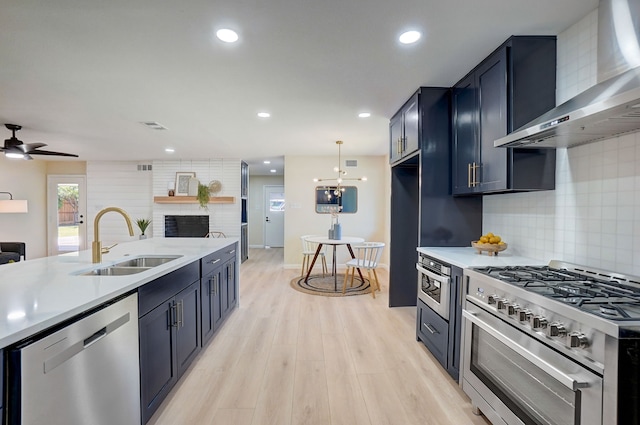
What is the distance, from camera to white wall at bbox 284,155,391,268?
6328mm

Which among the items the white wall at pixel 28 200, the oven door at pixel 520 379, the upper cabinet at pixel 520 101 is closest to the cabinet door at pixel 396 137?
the upper cabinet at pixel 520 101

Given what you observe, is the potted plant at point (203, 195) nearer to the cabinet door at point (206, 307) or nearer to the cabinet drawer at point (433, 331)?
the cabinet door at point (206, 307)

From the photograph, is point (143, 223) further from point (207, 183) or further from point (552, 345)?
point (552, 345)

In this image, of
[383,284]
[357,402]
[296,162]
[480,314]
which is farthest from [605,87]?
[296,162]

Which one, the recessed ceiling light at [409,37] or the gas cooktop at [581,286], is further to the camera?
the recessed ceiling light at [409,37]

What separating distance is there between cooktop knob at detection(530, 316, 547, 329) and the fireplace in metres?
6.69

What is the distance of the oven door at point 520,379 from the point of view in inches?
44.8

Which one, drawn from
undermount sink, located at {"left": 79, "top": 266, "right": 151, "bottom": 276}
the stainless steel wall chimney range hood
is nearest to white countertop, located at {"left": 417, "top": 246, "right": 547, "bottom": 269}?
the stainless steel wall chimney range hood

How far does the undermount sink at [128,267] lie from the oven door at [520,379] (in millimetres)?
2147

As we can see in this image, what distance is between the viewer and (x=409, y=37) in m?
1.99

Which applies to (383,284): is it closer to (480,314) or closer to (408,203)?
(408,203)

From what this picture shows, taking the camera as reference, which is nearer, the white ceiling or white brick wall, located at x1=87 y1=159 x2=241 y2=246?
the white ceiling

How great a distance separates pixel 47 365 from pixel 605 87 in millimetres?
2567

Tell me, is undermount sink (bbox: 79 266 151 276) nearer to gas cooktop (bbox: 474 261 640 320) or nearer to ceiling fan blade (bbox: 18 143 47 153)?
gas cooktop (bbox: 474 261 640 320)
